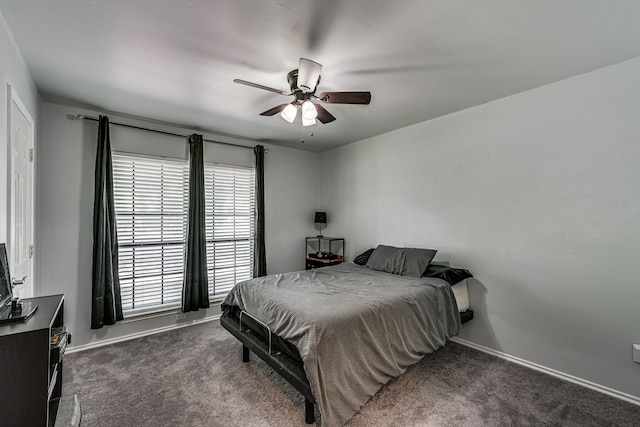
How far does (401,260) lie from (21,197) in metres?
3.52

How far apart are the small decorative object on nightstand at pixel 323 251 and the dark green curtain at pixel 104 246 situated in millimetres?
2595

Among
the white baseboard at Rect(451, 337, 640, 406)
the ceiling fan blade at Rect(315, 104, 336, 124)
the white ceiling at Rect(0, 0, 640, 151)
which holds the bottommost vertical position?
the white baseboard at Rect(451, 337, 640, 406)

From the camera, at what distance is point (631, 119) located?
210 cm

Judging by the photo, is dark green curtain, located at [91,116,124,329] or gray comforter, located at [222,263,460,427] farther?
dark green curtain, located at [91,116,124,329]

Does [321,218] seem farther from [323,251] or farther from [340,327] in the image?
[340,327]

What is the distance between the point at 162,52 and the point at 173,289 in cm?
275

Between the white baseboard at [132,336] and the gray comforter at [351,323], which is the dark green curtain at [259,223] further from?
the gray comforter at [351,323]

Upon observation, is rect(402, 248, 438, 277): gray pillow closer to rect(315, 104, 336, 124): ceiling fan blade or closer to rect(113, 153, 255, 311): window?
rect(315, 104, 336, 124): ceiling fan blade

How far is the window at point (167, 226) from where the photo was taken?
320 cm

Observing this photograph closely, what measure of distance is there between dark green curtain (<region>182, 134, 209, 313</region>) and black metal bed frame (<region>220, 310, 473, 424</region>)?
3.12 ft

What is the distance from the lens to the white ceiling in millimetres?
1558

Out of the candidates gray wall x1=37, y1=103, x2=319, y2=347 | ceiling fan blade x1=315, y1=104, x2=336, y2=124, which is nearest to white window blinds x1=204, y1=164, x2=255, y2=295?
gray wall x1=37, y1=103, x2=319, y2=347

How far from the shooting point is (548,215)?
8.16 feet

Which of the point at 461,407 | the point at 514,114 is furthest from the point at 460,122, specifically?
the point at 461,407
